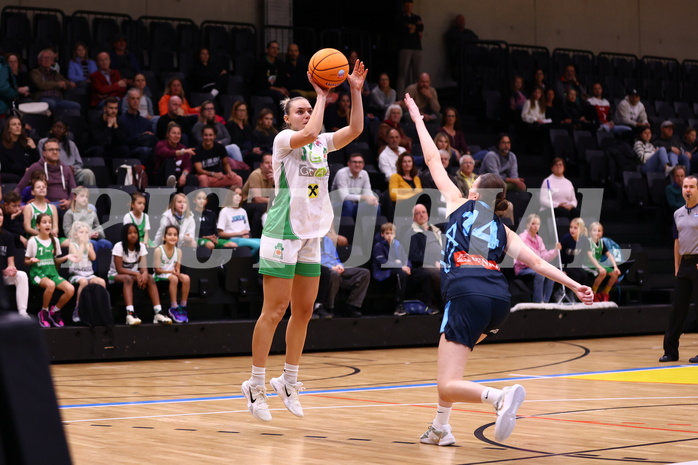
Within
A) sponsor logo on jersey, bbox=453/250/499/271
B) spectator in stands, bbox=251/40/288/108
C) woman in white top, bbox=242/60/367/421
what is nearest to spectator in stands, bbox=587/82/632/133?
spectator in stands, bbox=251/40/288/108

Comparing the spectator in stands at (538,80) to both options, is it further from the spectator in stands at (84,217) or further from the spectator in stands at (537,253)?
the spectator in stands at (84,217)

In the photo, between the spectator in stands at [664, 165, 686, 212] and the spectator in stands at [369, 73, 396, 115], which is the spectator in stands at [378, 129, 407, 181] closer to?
the spectator in stands at [369, 73, 396, 115]

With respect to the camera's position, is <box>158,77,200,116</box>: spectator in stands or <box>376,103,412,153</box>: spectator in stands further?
<box>376,103,412,153</box>: spectator in stands

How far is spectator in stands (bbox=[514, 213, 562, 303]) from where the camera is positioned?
11.7 meters

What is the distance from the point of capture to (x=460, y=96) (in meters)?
16.7

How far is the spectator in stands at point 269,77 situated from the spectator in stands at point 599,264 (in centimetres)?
476

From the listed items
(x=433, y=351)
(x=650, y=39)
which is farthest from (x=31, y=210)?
(x=650, y=39)

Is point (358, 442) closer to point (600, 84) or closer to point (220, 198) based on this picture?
point (220, 198)

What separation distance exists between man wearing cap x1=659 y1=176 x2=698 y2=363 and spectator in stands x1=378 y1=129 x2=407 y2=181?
166 inches

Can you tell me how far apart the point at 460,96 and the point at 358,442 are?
1263 cm

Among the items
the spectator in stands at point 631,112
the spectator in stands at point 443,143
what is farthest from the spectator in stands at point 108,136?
the spectator in stands at point 631,112

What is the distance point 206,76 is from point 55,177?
3885 millimetres

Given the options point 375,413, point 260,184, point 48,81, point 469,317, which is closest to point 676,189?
point 260,184

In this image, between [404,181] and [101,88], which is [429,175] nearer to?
[404,181]
